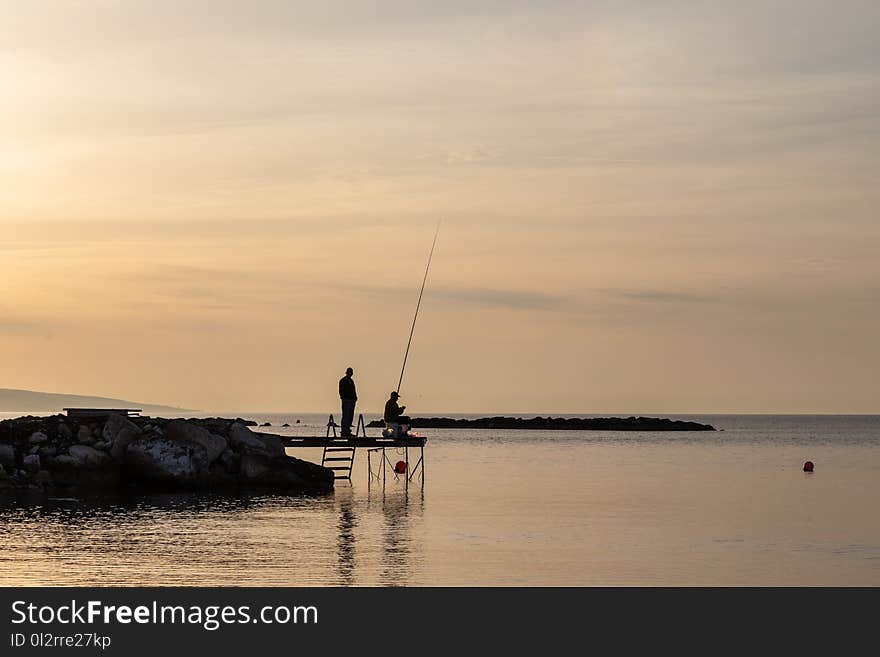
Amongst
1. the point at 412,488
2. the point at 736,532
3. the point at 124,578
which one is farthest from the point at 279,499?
the point at 124,578

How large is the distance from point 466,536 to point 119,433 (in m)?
15.8

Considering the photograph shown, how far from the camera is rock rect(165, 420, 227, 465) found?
39.5 m

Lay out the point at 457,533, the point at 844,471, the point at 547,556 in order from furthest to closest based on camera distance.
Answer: the point at 844,471
the point at 457,533
the point at 547,556

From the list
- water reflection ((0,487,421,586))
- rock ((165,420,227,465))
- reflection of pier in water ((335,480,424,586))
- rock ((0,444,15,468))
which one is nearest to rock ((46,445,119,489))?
rock ((0,444,15,468))

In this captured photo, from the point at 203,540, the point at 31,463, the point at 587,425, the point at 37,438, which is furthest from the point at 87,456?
the point at 587,425

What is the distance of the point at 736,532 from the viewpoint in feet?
95.2

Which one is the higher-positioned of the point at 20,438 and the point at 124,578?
the point at 20,438

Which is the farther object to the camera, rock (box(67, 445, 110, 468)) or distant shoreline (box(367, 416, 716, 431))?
distant shoreline (box(367, 416, 716, 431))

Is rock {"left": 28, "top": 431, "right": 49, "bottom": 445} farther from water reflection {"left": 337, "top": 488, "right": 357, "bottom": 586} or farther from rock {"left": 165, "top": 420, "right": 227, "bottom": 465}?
water reflection {"left": 337, "top": 488, "right": 357, "bottom": 586}

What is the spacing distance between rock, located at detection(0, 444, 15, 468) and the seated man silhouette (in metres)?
11.9

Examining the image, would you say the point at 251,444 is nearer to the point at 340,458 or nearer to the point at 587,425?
the point at 340,458

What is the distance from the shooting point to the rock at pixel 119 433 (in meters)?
38.4
